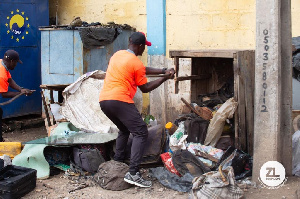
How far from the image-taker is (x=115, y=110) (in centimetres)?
546

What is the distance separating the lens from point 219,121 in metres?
6.21

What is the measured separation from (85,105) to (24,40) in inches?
111

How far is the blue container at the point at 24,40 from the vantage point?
8688mm

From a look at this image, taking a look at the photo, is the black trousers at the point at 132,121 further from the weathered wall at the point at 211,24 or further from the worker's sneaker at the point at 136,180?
the weathered wall at the point at 211,24

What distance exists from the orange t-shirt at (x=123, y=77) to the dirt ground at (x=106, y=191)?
108 cm

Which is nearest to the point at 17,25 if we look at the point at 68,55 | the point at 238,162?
the point at 68,55

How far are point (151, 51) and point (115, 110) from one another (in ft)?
10.1

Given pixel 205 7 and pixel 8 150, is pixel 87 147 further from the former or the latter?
pixel 205 7

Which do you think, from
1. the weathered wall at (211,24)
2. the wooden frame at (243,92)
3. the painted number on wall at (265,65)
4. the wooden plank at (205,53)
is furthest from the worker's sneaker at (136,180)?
the weathered wall at (211,24)

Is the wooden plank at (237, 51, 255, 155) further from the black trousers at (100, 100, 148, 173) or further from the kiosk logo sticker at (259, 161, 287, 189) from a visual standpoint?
the black trousers at (100, 100, 148, 173)

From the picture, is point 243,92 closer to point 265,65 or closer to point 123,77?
point 265,65

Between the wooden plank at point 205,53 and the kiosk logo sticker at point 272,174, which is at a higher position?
the wooden plank at point 205,53

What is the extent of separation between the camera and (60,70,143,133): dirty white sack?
682 cm

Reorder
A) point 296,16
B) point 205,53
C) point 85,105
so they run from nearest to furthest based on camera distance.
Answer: point 205,53 → point 296,16 → point 85,105
